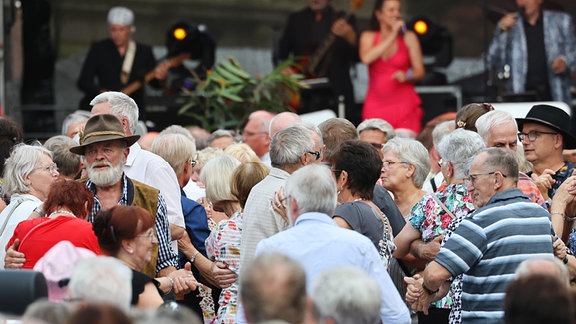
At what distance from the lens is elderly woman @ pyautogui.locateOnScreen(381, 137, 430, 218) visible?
7613 mm

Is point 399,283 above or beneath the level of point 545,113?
beneath

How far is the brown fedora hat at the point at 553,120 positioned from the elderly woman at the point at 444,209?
85cm

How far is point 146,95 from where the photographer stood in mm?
13195

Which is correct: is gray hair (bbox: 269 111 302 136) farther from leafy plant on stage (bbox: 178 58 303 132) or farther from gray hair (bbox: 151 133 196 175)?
leafy plant on stage (bbox: 178 58 303 132)

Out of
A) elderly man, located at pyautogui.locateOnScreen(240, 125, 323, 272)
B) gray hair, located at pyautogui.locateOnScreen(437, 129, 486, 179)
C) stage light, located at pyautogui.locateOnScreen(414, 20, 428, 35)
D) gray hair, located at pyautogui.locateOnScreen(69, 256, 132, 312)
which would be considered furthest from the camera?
stage light, located at pyautogui.locateOnScreen(414, 20, 428, 35)

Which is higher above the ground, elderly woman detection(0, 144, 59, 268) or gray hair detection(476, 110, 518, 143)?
gray hair detection(476, 110, 518, 143)

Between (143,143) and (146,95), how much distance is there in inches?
147

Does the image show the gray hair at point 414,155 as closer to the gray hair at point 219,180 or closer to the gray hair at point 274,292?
the gray hair at point 219,180

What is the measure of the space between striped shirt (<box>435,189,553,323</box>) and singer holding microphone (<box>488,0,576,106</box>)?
6.97 m

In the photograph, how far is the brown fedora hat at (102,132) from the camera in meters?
6.83

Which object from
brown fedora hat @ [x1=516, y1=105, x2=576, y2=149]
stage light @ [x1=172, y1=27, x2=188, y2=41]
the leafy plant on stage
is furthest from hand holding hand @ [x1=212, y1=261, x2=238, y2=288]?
stage light @ [x1=172, y1=27, x2=188, y2=41]

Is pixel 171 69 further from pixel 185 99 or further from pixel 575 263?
pixel 575 263

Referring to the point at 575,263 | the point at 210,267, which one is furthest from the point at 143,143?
the point at 575,263

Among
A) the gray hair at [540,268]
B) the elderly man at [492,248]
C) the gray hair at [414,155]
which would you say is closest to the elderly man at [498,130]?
the gray hair at [414,155]
